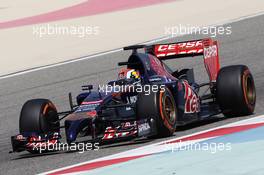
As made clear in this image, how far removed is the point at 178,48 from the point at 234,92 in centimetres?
172

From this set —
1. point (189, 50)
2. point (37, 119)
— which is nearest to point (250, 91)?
point (189, 50)

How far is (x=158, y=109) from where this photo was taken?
10.0 m

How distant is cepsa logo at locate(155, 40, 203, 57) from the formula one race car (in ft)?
1.98

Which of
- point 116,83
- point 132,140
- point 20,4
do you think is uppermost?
point 20,4

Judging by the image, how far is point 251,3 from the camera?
2298cm

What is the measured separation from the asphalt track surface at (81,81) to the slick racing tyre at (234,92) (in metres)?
0.15

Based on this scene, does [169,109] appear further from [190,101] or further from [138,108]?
[190,101]

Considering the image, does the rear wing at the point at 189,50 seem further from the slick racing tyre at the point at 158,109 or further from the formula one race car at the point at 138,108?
the slick racing tyre at the point at 158,109

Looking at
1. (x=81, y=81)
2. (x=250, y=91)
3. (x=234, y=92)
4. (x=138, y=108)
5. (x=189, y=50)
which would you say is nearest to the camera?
(x=138, y=108)

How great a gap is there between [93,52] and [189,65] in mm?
3607

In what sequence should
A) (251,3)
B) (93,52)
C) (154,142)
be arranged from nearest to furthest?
(154,142) → (93,52) → (251,3)

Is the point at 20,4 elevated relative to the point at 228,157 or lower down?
A: elevated

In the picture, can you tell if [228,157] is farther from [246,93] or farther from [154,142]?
[246,93]

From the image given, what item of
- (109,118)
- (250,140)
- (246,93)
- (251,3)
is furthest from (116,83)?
(251,3)
